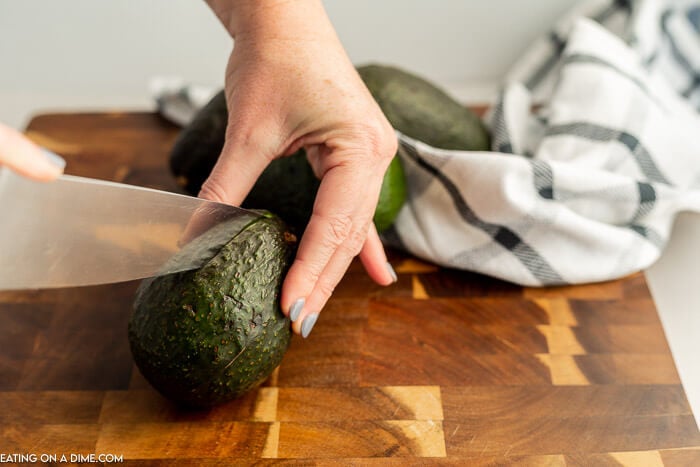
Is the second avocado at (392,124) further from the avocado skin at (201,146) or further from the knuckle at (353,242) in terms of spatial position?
the knuckle at (353,242)

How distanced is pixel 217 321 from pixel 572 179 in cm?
75

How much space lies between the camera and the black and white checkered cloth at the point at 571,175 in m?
1.37

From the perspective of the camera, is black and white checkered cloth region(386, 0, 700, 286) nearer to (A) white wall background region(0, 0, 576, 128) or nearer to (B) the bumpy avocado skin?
(B) the bumpy avocado skin

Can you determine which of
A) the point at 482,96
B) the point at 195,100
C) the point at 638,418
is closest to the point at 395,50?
the point at 482,96

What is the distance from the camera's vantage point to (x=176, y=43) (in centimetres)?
205

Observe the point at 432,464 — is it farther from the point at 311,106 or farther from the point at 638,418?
the point at 311,106

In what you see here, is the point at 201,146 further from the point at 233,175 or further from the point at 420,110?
the point at 420,110

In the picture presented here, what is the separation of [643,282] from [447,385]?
48 cm

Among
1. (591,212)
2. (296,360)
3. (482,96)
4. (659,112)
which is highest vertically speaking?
(659,112)

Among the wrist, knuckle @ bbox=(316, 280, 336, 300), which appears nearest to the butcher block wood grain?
knuckle @ bbox=(316, 280, 336, 300)

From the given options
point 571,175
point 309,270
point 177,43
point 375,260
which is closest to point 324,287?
point 309,270

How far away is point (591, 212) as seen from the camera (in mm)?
1422

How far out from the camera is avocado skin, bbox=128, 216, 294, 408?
1.02 m

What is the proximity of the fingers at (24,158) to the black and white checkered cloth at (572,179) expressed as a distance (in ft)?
2.63
